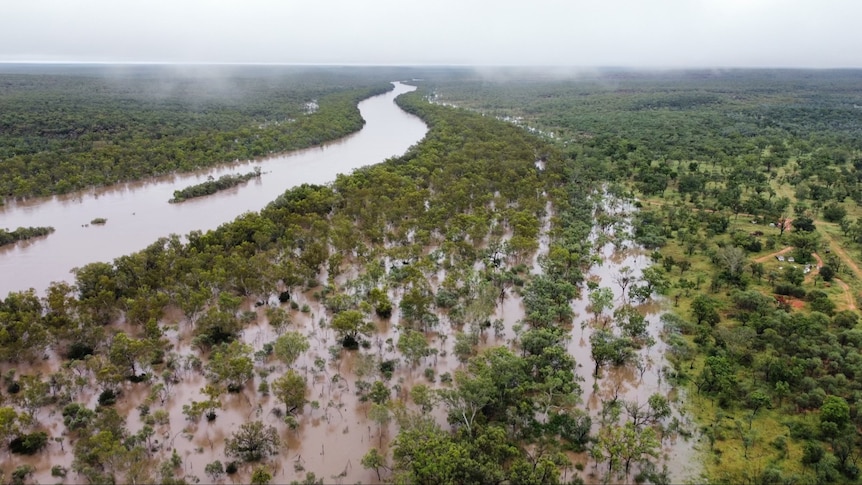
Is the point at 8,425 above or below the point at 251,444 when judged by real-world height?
above

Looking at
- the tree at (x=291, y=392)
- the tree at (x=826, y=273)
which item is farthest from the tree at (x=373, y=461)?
the tree at (x=826, y=273)

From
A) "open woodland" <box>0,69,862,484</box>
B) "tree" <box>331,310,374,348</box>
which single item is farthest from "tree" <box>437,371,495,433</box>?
"tree" <box>331,310,374,348</box>

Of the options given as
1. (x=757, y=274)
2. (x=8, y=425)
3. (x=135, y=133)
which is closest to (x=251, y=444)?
(x=8, y=425)

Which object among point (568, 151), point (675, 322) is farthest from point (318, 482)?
point (568, 151)

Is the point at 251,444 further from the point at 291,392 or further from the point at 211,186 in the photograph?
the point at 211,186

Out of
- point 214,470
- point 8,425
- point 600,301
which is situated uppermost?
point 600,301

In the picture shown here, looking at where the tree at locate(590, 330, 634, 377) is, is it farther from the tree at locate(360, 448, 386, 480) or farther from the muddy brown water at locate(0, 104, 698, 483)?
the tree at locate(360, 448, 386, 480)

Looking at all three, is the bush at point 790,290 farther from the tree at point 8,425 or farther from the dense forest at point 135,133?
the dense forest at point 135,133
